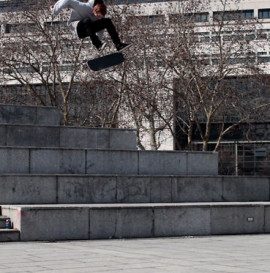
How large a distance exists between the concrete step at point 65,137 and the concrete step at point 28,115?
1812 millimetres

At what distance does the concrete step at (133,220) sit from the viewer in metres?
14.0

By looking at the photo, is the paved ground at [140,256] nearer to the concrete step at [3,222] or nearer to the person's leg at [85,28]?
the concrete step at [3,222]

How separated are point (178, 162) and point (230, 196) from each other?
1.94 metres

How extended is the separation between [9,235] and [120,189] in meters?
4.49

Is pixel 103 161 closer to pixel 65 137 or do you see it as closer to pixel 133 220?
pixel 65 137

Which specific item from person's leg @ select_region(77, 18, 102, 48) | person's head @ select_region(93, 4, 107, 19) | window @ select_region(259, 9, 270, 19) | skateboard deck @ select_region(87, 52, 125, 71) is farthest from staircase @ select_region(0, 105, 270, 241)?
window @ select_region(259, 9, 270, 19)

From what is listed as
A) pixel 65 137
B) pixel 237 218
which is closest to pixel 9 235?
pixel 237 218

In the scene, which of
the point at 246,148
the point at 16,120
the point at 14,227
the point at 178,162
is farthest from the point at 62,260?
the point at 246,148

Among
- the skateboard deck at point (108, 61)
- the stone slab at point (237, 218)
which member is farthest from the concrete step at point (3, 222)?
the stone slab at point (237, 218)

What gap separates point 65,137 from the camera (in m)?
20.0

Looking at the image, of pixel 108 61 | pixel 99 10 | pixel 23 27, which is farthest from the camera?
pixel 23 27

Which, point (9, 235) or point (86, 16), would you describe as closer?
point (86, 16)

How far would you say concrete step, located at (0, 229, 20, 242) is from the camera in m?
13.5

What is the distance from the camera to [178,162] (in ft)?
65.2
